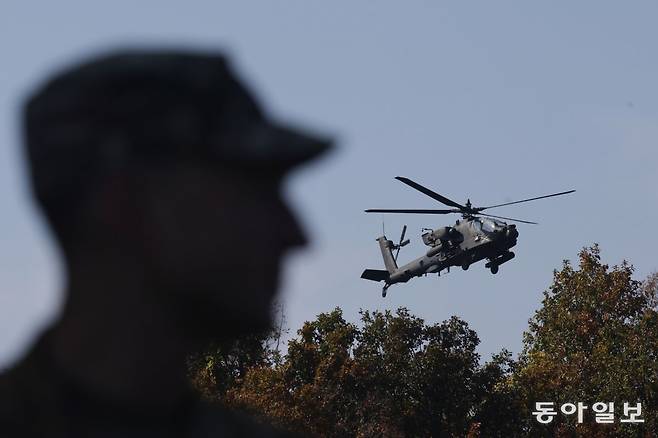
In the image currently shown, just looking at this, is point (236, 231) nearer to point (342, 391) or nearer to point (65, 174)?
point (65, 174)

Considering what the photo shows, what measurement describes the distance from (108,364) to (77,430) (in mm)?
98

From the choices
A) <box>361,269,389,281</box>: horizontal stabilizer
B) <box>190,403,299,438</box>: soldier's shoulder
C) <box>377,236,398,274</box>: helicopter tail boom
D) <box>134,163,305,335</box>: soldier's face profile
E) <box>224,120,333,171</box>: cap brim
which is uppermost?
<box>377,236,398,274</box>: helicopter tail boom

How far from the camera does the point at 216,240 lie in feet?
6.55

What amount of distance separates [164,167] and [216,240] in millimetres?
121

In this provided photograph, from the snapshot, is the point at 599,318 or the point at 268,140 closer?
the point at 268,140

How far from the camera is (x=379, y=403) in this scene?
48.8 m

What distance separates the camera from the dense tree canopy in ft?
155

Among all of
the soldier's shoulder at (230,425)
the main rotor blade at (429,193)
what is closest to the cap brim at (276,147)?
the soldier's shoulder at (230,425)

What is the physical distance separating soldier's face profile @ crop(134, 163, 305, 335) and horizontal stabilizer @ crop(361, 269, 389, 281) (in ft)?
176

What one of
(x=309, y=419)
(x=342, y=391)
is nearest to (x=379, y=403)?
(x=342, y=391)

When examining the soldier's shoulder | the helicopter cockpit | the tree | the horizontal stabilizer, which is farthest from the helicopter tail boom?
the soldier's shoulder

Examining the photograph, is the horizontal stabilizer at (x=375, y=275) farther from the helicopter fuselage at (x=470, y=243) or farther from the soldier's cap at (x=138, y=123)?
the soldier's cap at (x=138, y=123)

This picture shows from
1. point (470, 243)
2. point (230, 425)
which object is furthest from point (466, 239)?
point (230, 425)

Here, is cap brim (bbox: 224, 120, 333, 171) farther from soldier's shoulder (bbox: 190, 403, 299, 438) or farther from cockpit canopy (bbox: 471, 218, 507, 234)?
cockpit canopy (bbox: 471, 218, 507, 234)
